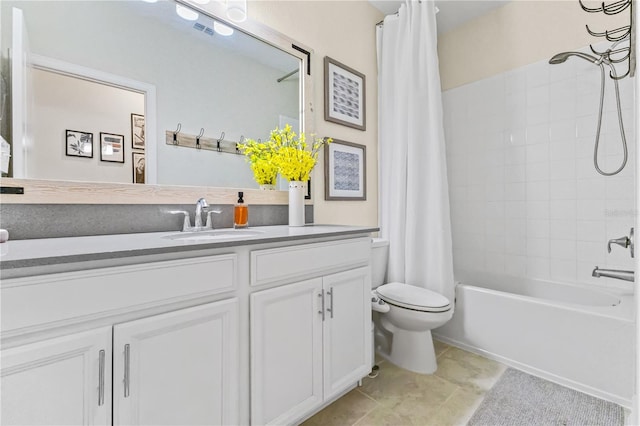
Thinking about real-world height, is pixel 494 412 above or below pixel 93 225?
below

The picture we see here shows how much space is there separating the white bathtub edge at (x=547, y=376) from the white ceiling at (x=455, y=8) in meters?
2.50

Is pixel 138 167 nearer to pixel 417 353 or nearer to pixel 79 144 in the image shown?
pixel 79 144

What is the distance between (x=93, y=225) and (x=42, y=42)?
0.69 m

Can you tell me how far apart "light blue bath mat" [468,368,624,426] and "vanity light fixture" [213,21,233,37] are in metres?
2.22

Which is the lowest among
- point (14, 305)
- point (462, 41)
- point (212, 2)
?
point (14, 305)

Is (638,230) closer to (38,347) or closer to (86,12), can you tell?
(38,347)

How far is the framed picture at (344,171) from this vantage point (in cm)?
203

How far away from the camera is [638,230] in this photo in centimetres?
43

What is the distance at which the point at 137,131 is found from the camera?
125cm

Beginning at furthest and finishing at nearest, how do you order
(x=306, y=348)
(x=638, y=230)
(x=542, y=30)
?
(x=542, y=30), (x=306, y=348), (x=638, y=230)

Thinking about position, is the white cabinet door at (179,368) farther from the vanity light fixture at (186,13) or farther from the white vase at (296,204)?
the vanity light fixture at (186,13)

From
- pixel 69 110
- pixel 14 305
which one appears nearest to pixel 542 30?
pixel 69 110

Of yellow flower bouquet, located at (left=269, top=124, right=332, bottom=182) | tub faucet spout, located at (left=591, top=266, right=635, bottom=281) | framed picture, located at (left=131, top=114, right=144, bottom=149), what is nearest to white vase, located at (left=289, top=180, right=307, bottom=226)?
yellow flower bouquet, located at (left=269, top=124, right=332, bottom=182)

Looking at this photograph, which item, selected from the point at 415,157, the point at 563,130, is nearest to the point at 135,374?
the point at 415,157
